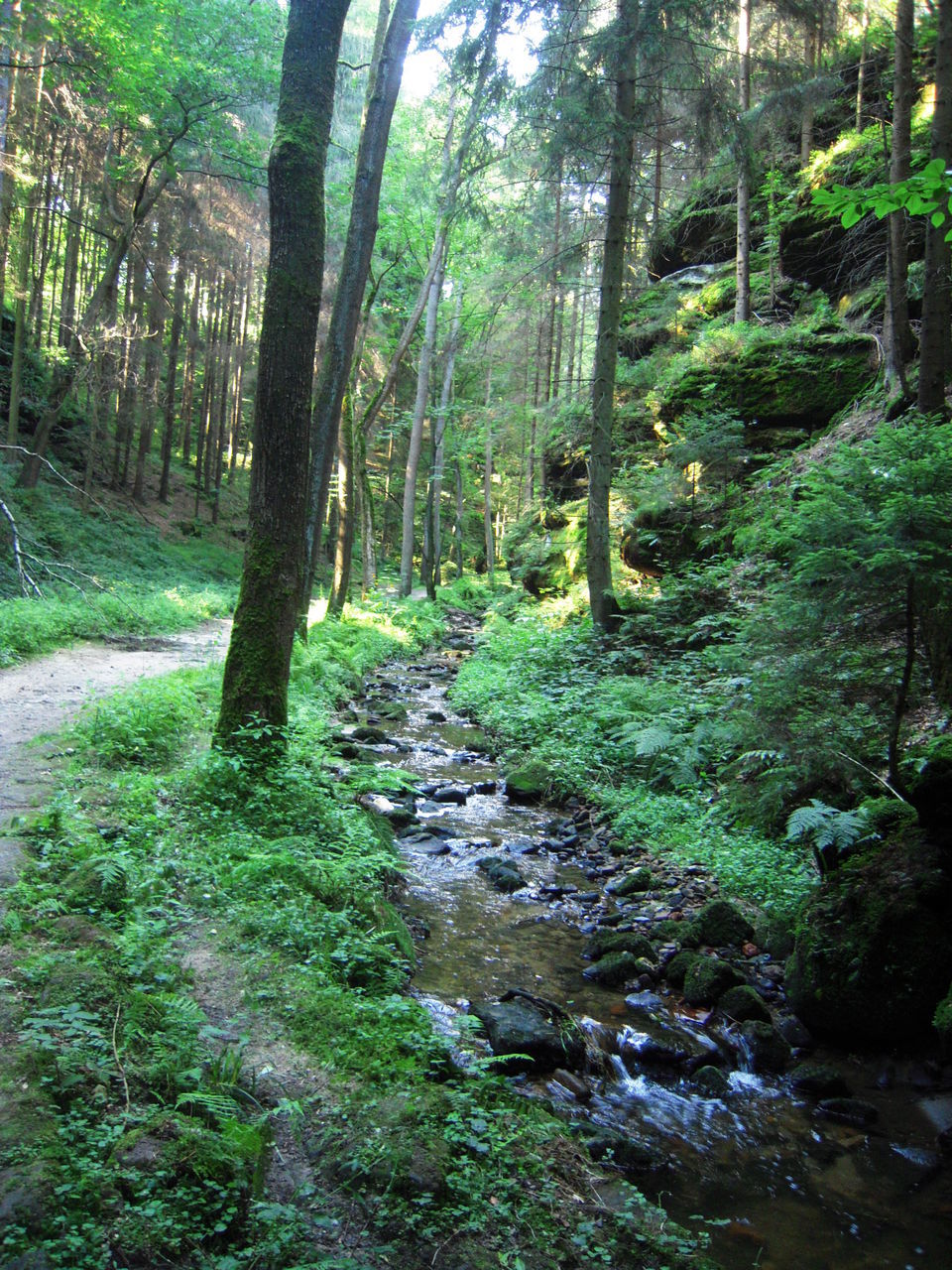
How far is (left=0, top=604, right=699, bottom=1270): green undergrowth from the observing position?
2531mm

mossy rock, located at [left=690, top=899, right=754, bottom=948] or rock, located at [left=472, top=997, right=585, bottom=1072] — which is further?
mossy rock, located at [left=690, top=899, right=754, bottom=948]

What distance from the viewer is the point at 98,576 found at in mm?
21328

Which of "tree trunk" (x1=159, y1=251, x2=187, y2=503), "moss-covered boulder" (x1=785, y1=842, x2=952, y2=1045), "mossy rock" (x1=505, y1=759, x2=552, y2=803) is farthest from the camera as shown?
"tree trunk" (x1=159, y1=251, x2=187, y2=503)

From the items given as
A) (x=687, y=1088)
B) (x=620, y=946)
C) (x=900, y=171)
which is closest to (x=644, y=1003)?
(x=620, y=946)

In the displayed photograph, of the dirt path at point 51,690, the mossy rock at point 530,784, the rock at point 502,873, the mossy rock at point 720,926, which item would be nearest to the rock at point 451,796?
the mossy rock at point 530,784

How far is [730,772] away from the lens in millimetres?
8641

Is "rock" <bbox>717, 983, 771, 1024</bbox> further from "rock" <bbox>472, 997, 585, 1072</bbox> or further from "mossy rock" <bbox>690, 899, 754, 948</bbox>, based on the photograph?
"rock" <bbox>472, 997, 585, 1072</bbox>

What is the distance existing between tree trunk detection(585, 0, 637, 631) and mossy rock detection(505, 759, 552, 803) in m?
4.11

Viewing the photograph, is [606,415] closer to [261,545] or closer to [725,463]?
[725,463]

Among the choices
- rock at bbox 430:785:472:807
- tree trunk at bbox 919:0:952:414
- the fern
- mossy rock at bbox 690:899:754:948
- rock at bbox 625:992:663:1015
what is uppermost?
tree trunk at bbox 919:0:952:414

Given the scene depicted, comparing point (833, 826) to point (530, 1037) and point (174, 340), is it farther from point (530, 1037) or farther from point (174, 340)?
point (174, 340)

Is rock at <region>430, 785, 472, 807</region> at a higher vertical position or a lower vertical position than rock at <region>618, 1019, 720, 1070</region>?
higher

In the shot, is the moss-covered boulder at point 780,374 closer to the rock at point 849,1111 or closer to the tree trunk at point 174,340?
the rock at point 849,1111

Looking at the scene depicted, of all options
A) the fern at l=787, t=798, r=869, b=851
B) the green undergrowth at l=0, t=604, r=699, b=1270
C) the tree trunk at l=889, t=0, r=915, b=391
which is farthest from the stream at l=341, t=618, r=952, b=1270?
the tree trunk at l=889, t=0, r=915, b=391
